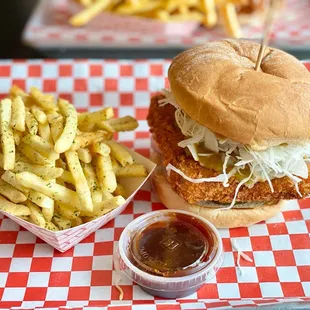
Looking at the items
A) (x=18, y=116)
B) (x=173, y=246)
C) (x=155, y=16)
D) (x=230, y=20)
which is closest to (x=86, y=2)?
(x=155, y=16)

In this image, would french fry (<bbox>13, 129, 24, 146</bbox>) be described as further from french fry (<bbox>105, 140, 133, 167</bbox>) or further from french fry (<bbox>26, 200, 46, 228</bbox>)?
french fry (<bbox>105, 140, 133, 167</bbox>)

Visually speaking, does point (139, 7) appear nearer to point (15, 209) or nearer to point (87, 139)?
point (87, 139)

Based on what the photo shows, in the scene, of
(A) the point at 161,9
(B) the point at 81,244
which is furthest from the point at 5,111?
(A) the point at 161,9

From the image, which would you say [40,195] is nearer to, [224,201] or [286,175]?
[224,201]

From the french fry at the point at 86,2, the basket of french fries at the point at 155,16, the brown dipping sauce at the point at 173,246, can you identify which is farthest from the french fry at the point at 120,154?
the french fry at the point at 86,2

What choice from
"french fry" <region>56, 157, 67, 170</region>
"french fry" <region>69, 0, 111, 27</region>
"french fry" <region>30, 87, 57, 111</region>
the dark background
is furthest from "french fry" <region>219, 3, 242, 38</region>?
"french fry" <region>56, 157, 67, 170</region>

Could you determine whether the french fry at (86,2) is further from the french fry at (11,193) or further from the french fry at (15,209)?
the french fry at (15,209)

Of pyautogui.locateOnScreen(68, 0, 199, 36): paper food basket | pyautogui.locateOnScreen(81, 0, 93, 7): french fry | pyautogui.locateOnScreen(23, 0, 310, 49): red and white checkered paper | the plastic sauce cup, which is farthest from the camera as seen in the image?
pyautogui.locateOnScreen(81, 0, 93, 7): french fry
